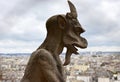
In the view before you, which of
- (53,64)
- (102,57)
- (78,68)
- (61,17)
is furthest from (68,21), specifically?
(102,57)

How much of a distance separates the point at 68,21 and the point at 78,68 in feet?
90.6

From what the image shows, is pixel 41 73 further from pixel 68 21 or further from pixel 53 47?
pixel 68 21

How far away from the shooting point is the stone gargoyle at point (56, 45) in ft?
6.85

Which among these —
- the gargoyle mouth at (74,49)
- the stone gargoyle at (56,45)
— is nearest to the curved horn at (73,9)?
the stone gargoyle at (56,45)

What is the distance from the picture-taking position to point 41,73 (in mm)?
2088

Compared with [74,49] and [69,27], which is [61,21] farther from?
[74,49]

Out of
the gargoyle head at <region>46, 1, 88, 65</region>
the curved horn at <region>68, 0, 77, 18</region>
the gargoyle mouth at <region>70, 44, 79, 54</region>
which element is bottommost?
the gargoyle mouth at <region>70, 44, 79, 54</region>

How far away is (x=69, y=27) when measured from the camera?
217 cm

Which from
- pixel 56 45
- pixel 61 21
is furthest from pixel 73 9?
pixel 56 45

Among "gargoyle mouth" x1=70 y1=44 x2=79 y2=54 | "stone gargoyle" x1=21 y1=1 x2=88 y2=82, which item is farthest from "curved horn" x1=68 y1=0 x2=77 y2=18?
"gargoyle mouth" x1=70 y1=44 x2=79 y2=54

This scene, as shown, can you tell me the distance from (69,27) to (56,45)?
0.36 feet

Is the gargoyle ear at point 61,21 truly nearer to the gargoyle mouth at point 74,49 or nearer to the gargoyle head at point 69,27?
the gargoyle head at point 69,27

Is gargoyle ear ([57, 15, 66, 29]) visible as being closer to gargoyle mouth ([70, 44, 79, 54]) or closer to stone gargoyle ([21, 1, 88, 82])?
stone gargoyle ([21, 1, 88, 82])

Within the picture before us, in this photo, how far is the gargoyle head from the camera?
2.16 m
